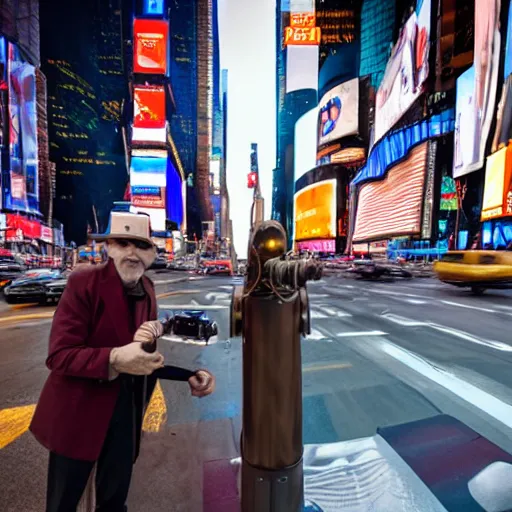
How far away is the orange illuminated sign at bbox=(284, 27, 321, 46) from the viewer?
2972 inches

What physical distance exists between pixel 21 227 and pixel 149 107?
4190cm

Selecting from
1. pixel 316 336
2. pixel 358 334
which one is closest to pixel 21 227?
pixel 316 336

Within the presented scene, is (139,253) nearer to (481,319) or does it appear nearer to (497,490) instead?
(497,490)

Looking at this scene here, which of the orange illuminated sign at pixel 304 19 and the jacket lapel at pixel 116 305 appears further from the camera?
the orange illuminated sign at pixel 304 19

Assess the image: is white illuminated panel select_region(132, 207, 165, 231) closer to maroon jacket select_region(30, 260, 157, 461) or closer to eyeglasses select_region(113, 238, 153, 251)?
eyeglasses select_region(113, 238, 153, 251)

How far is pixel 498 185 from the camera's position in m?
23.8

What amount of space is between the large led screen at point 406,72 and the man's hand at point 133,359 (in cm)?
4458

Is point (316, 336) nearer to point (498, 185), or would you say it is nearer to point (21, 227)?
point (498, 185)

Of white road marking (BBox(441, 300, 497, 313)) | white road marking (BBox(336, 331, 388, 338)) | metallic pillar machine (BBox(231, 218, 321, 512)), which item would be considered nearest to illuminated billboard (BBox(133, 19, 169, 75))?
white road marking (BBox(441, 300, 497, 313))

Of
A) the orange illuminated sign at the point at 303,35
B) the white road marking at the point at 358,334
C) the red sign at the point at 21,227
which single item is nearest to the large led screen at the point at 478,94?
the white road marking at the point at 358,334

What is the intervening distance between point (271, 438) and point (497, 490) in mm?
1519

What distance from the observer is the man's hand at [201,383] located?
1377mm

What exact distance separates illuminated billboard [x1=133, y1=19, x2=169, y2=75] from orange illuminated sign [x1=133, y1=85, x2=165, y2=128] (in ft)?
13.1

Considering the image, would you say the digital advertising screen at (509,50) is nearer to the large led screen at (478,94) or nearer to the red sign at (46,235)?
the large led screen at (478,94)
